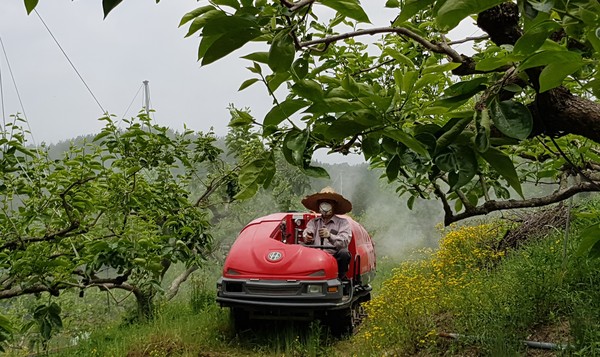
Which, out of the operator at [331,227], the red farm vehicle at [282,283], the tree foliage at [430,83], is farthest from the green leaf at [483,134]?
the operator at [331,227]

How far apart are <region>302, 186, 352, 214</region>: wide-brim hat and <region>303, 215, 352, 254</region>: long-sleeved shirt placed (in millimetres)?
99

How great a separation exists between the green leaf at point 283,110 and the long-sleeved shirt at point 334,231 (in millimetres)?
4312

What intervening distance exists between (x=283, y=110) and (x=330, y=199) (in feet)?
14.8

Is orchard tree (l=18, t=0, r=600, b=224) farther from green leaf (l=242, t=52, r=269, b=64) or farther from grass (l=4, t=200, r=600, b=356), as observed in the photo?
grass (l=4, t=200, r=600, b=356)

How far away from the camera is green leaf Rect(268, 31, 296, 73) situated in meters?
0.44

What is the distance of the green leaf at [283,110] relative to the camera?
553mm

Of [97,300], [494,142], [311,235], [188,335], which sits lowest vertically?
[97,300]

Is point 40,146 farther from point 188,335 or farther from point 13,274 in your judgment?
point 188,335

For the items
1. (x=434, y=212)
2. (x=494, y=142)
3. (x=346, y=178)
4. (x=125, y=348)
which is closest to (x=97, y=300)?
(x=125, y=348)

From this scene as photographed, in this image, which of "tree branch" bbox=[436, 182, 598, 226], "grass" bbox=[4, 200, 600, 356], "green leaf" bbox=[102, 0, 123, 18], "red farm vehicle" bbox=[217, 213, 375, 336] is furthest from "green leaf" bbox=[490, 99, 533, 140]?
"red farm vehicle" bbox=[217, 213, 375, 336]

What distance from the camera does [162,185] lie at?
342 cm

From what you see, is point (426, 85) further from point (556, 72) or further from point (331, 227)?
point (331, 227)

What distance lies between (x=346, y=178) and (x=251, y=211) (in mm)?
3108

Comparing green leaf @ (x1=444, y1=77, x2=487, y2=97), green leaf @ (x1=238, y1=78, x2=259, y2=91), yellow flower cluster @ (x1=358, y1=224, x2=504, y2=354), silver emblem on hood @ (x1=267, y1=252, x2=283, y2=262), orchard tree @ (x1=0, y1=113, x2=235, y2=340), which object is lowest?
yellow flower cluster @ (x1=358, y1=224, x2=504, y2=354)
